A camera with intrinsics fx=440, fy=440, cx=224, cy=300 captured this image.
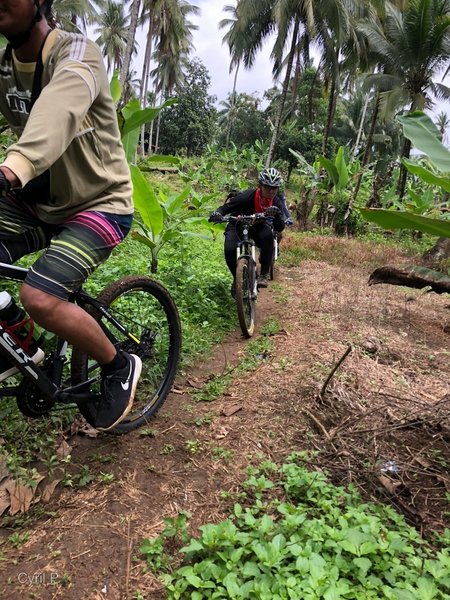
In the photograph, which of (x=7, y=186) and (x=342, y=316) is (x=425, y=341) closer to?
(x=342, y=316)

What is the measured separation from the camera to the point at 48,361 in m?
2.10

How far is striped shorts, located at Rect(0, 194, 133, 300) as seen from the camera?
177 cm

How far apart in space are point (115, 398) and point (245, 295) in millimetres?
2512

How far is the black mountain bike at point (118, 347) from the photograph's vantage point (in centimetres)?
199

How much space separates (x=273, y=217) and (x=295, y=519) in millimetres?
3612

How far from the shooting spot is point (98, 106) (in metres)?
A: 1.78

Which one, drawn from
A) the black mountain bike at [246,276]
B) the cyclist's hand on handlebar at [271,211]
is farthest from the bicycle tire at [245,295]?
the cyclist's hand on handlebar at [271,211]

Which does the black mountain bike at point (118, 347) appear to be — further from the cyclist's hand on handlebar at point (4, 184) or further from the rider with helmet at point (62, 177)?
the cyclist's hand on handlebar at point (4, 184)

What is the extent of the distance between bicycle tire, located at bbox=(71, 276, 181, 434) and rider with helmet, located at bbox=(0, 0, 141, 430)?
180 millimetres

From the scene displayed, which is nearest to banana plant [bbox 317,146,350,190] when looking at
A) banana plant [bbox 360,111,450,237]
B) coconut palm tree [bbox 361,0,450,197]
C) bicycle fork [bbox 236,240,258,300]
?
coconut palm tree [bbox 361,0,450,197]

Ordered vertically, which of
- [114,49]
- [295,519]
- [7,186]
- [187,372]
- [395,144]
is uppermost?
[114,49]

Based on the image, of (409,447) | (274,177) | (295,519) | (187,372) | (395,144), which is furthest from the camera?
(395,144)

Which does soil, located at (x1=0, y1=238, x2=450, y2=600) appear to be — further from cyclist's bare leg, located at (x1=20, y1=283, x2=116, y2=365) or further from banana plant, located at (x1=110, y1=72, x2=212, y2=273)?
banana plant, located at (x1=110, y1=72, x2=212, y2=273)

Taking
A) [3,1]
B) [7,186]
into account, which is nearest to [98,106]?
[3,1]
